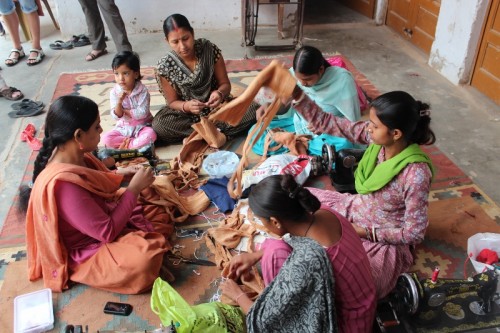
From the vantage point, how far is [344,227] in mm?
1503

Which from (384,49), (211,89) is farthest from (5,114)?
(384,49)

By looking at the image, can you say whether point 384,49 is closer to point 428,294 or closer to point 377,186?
point 377,186

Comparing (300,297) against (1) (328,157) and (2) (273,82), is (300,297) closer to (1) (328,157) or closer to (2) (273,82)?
(2) (273,82)

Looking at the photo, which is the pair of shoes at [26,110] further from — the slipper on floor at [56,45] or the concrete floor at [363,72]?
the slipper on floor at [56,45]

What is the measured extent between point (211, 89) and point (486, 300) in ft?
7.76

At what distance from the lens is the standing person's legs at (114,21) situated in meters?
4.73

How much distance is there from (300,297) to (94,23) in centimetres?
468

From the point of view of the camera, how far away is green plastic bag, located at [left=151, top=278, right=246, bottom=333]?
170 cm

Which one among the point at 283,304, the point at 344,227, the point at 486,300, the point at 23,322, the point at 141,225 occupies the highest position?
the point at 344,227

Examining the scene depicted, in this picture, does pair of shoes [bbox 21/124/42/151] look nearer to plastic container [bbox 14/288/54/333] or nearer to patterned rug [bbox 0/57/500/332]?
patterned rug [bbox 0/57/500/332]

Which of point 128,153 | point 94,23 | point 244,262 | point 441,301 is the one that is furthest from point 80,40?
point 441,301

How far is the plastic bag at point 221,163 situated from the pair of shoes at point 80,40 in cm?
336

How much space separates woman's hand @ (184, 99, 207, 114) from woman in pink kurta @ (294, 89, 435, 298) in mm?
1019

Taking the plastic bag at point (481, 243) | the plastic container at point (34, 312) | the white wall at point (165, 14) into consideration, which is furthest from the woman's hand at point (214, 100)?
the white wall at point (165, 14)
